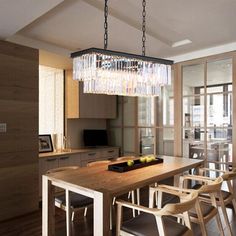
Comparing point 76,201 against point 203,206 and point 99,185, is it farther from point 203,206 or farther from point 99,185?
point 203,206

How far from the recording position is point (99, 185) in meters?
2.04

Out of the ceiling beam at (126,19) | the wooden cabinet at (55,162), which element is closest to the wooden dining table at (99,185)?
the wooden cabinet at (55,162)

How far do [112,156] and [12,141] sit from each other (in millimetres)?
2327

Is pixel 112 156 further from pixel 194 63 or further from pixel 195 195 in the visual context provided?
pixel 195 195

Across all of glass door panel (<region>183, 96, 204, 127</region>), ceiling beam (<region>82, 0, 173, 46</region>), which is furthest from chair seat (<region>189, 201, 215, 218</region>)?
ceiling beam (<region>82, 0, 173, 46</region>)

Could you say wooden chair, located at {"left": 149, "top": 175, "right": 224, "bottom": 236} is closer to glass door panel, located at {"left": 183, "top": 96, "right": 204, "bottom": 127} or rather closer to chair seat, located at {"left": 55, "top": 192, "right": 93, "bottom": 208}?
chair seat, located at {"left": 55, "top": 192, "right": 93, "bottom": 208}


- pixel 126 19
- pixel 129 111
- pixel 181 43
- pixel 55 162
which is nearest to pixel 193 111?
pixel 181 43

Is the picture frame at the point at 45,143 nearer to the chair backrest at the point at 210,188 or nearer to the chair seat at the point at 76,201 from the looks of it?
the chair seat at the point at 76,201

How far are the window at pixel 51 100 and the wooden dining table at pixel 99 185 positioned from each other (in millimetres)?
2179

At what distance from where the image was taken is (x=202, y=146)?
4.00 m

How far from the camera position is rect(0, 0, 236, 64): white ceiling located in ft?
8.23

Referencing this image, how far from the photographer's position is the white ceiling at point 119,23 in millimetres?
2508

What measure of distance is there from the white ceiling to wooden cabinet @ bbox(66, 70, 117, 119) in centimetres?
80

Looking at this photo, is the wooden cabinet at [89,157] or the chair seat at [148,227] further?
the wooden cabinet at [89,157]
